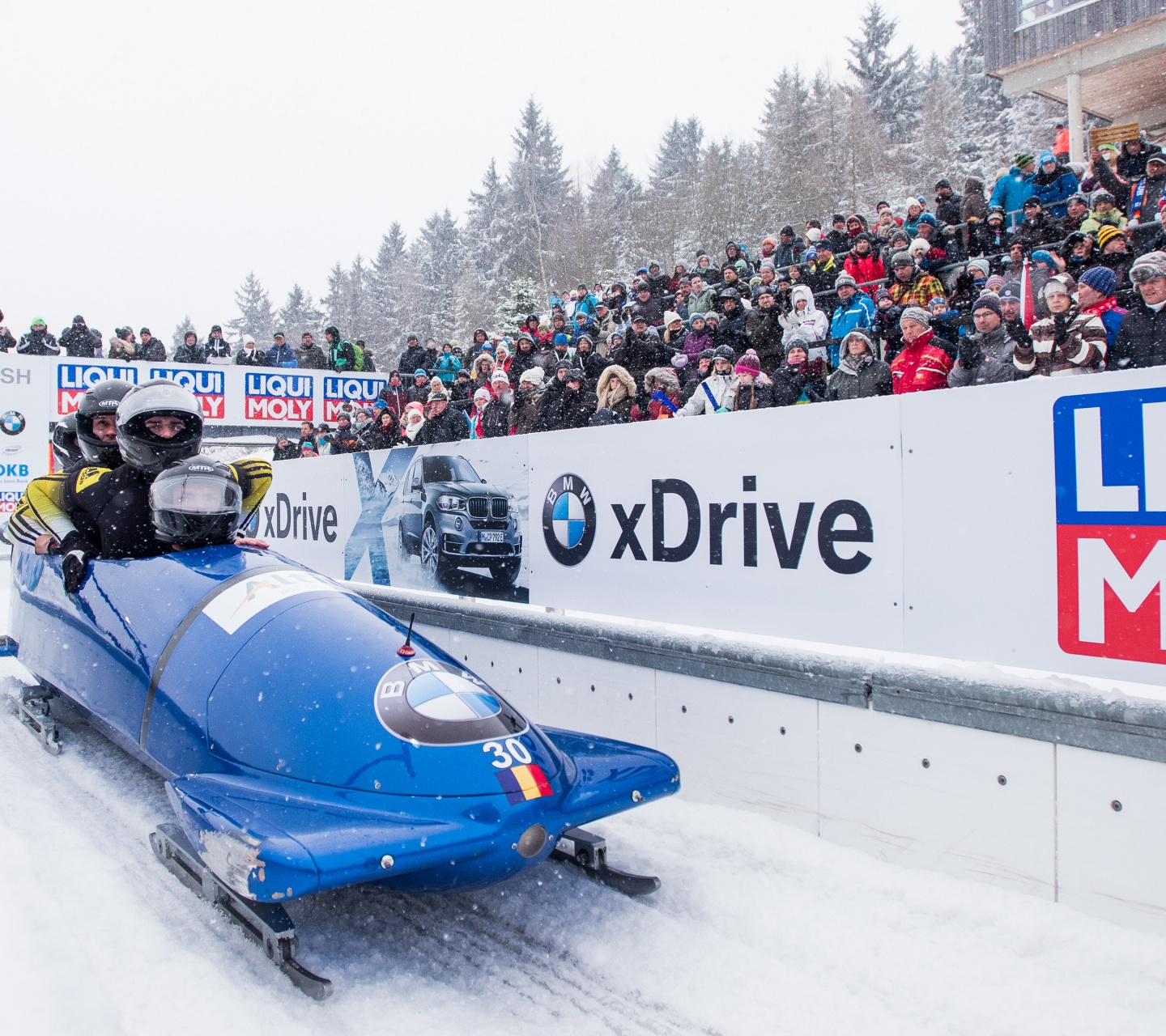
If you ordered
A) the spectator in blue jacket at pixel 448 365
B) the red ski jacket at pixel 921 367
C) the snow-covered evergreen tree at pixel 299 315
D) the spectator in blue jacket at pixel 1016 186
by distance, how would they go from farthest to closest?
the snow-covered evergreen tree at pixel 299 315
the spectator in blue jacket at pixel 448 365
the spectator in blue jacket at pixel 1016 186
the red ski jacket at pixel 921 367

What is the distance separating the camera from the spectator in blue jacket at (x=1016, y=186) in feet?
26.2

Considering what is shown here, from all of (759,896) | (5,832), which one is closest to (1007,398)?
(759,896)

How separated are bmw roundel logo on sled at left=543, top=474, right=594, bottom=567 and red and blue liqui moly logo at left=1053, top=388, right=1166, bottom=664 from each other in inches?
80.8

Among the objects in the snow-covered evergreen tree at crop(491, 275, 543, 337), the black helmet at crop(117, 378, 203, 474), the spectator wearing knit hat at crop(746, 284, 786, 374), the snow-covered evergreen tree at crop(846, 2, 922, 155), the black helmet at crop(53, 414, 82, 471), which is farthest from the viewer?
the snow-covered evergreen tree at crop(846, 2, 922, 155)

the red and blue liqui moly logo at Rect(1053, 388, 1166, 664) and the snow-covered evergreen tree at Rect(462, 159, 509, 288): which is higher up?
the snow-covered evergreen tree at Rect(462, 159, 509, 288)

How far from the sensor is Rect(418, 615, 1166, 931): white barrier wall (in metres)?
2.38

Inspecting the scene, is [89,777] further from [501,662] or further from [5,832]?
[501,662]

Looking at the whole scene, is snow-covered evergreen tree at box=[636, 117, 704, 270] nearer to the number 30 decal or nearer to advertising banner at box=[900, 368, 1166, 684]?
advertising banner at box=[900, 368, 1166, 684]

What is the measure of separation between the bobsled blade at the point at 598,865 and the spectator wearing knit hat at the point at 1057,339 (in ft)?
8.72

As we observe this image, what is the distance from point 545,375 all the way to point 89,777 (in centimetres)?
532

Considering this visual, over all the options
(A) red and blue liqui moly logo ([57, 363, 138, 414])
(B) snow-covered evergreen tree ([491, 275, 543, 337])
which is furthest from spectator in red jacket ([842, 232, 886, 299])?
(B) snow-covered evergreen tree ([491, 275, 543, 337])

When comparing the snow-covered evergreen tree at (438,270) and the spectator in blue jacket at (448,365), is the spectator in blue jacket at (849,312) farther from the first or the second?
the snow-covered evergreen tree at (438,270)

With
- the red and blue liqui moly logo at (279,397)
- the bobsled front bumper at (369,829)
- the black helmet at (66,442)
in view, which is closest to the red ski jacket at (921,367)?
the bobsled front bumper at (369,829)

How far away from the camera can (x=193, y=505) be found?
3.51 m
